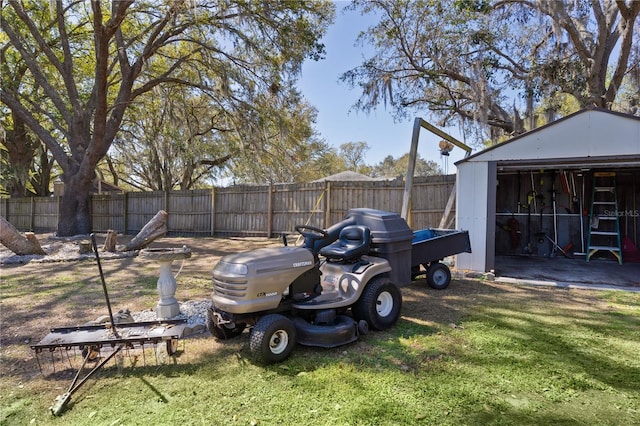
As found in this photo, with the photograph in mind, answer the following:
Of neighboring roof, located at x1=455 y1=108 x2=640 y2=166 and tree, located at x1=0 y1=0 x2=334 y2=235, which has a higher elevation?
tree, located at x1=0 y1=0 x2=334 y2=235

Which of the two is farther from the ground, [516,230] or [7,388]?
[516,230]

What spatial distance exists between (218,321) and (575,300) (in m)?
4.67

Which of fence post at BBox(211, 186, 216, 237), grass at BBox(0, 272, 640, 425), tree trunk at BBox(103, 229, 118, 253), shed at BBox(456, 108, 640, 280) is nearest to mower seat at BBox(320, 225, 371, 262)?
grass at BBox(0, 272, 640, 425)

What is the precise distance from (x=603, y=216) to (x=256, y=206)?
9359 millimetres

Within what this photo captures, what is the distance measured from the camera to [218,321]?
3145 millimetres

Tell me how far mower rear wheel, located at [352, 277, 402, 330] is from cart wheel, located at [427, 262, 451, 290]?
195 cm

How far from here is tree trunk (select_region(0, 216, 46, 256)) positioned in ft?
26.4

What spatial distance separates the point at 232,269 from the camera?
2.86m

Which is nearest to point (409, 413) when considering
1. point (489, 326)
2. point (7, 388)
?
point (489, 326)

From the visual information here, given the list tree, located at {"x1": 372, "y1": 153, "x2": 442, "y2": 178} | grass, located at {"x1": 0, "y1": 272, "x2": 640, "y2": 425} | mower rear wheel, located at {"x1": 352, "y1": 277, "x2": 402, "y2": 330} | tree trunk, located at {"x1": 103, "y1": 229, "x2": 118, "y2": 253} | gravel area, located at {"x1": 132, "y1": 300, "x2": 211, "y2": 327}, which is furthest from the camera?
tree, located at {"x1": 372, "y1": 153, "x2": 442, "y2": 178}

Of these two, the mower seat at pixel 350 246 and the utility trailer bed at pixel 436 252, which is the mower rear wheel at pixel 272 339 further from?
the utility trailer bed at pixel 436 252

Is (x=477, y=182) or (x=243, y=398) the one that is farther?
(x=477, y=182)

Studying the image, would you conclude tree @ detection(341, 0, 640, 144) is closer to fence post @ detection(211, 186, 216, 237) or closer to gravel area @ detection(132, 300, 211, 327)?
fence post @ detection(211, 186, 216, 237)

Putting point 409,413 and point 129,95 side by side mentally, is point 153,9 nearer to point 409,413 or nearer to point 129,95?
point 129,95
